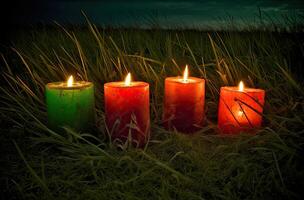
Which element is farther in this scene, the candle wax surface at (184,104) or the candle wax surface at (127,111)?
the candle wax surface at (184,104)

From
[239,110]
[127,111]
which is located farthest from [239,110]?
[127,111]

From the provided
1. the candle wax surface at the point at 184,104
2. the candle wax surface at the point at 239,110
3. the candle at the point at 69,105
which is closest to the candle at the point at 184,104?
the candle wax surface at the point at 184,104

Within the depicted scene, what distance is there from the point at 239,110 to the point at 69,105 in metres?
0.68

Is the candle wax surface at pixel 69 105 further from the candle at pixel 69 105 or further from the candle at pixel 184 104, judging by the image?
the candle at pixel 184 104

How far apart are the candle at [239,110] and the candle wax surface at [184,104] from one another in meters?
0.10

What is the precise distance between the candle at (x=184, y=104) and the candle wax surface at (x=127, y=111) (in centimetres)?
16

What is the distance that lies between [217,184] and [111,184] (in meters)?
0.34

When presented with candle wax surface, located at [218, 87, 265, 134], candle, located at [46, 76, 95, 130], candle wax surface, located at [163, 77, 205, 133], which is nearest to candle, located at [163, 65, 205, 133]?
candle wax surface, located at [163, 77, 205, 133]

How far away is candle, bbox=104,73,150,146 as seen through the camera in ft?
4.16

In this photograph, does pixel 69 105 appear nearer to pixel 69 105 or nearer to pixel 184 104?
pixel 69 105

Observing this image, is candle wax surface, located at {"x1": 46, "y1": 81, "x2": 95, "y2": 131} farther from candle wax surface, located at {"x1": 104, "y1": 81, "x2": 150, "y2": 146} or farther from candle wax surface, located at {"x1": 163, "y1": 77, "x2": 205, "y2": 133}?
candle wax surface, located at {"x1": 163, "y1": 77, "x2": 205, "y2": 133}

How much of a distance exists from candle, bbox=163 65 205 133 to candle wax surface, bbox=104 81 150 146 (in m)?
0.16

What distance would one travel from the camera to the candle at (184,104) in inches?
55.3

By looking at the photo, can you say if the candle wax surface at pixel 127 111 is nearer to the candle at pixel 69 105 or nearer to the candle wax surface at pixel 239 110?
the candle at pixel 69 105
